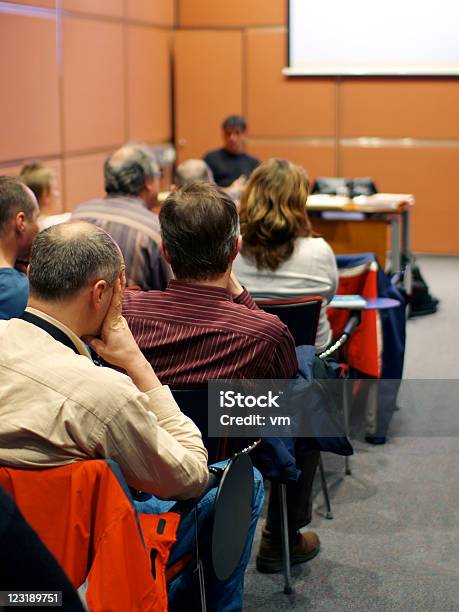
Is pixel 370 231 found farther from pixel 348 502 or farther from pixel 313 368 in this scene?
pixel 313 368

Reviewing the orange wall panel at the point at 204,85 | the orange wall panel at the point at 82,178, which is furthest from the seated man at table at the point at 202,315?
the orange wall panel at the point at 204,85

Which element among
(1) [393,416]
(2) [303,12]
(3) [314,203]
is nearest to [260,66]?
(2) [303,12]

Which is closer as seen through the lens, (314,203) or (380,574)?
(380,574)

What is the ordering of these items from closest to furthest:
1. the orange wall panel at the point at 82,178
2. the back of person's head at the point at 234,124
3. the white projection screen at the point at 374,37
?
the orange wall panel at the point at 82,178 < the back of person's head at the point at 234,124 < the white projection screen at the point at 374,37

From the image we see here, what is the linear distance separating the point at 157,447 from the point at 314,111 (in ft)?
23.0

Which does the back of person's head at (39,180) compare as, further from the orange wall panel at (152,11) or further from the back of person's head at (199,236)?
the orange wall panel at (152,11)

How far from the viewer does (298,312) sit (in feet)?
9.55

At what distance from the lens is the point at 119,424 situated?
158 cm

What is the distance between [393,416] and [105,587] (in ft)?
9.32

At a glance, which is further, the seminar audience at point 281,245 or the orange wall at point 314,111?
the orange wall at point 314,111

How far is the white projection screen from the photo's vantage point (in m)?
7.86

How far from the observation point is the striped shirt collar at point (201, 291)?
2197mm

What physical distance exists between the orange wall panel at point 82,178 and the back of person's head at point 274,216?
352 centimetres

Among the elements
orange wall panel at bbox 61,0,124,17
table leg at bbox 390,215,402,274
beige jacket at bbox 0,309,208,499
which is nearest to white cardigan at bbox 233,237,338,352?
beige jacket at bbox 0,309,208,499
